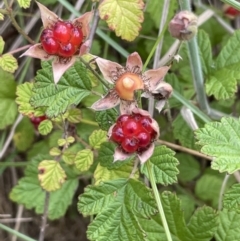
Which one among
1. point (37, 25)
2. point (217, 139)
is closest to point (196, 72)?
point (217, 139)

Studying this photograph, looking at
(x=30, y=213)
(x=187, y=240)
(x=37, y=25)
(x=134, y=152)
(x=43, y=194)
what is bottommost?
(x=30, y=213)

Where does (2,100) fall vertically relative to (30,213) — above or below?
above

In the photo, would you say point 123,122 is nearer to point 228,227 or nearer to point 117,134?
point 117,134

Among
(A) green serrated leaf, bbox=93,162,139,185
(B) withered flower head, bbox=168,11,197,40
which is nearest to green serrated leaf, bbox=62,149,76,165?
(A) green serrated leaf, bbox=93,162,139,185

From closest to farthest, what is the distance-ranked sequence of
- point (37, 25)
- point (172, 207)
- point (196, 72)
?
point (172, 207)
point (196, 72)
point (37, 25)

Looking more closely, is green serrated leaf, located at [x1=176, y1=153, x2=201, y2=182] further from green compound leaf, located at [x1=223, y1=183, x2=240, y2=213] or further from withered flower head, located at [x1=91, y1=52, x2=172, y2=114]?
withered flower head, located at [x1=91, y1=52, x2=172, y2=114]

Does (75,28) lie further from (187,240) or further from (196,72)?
(187,240)

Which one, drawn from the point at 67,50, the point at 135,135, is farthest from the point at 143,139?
the point at 67,50

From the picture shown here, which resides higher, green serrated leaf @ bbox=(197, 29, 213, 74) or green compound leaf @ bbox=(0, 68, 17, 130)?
green serrated leaf @ bbox=(197, 29, 213, 74)
